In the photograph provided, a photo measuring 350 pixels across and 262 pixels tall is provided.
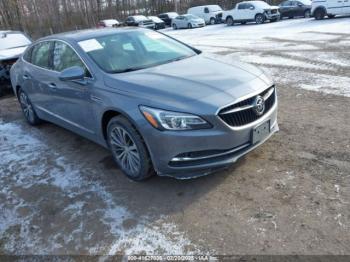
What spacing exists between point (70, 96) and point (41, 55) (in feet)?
4.33

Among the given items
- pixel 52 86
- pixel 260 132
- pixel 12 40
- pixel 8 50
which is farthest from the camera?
pixel 12 40

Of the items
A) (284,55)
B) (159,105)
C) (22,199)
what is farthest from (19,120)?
(284,55)

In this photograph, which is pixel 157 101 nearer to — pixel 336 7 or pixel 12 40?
pixel 12 40

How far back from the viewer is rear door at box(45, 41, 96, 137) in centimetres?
415

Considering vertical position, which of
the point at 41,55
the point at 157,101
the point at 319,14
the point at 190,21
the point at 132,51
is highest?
the point at 132,51

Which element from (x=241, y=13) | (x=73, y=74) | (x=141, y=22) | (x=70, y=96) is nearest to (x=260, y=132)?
(x=73, y=74)

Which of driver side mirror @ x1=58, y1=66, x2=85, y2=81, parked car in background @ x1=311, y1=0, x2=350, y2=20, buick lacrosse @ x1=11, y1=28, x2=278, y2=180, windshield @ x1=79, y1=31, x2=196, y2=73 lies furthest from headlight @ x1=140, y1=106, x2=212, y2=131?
parked car in background @ x1=311, y1=0, x2=350, y2=20

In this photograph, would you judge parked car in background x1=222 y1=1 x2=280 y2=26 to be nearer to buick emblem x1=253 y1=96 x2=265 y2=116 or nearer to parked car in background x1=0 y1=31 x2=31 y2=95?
parked car in background x1=0 y1=31 x2=31 y2=95

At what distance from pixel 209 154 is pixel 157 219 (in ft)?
2.57

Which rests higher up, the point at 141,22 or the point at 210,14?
the point at 210,14

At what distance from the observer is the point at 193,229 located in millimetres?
3078

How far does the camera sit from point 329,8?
68.5ft

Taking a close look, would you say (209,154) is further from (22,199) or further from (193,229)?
(22,199)

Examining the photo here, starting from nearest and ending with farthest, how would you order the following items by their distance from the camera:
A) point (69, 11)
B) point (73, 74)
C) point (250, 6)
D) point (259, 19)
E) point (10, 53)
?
point (73, 74)
point (10, 53)
point (259, 19)
point (250, 6)
point (69, 11)
